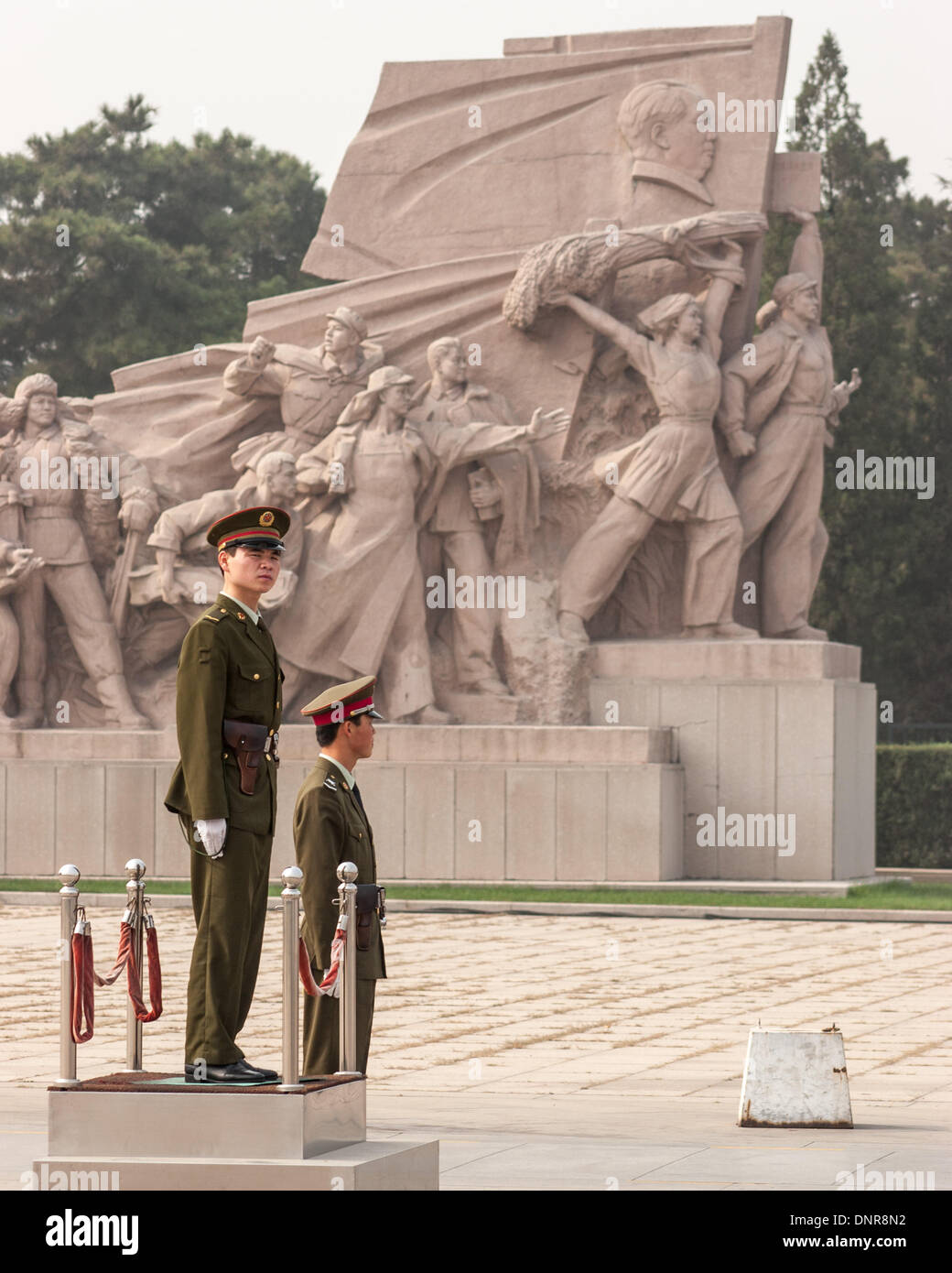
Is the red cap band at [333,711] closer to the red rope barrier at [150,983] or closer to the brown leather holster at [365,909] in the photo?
the brown leather holster at [365,909]

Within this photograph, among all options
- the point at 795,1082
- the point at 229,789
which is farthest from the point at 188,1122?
the point at 795,1082

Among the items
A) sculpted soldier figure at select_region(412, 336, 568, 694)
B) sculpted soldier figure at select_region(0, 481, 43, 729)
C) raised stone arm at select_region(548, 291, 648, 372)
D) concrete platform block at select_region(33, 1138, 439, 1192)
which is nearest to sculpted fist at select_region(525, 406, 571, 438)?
sculpted soldier figure at select_region(412, 336, 568, 694)

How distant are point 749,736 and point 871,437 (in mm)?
13141

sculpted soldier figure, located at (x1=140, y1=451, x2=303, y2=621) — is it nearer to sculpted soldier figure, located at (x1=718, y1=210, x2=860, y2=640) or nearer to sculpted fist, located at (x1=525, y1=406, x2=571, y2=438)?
sculpted fist, located at (x1=525, y1=406, x2=571, y2=438)

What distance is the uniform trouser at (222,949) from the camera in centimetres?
577

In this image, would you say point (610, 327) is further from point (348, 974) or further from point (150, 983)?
point (150, 983)

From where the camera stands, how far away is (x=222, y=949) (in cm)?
579

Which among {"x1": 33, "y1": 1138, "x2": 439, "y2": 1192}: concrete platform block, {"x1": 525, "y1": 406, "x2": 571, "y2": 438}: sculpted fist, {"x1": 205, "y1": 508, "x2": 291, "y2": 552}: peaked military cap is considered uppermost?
{"x1": 525, "y1": 406, "x2": 571, "y2": 438}: sculpted fist

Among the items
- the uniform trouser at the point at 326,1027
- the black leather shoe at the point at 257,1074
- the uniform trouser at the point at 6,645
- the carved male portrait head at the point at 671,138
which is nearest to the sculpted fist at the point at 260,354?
the uniform trouser at the point at 6,645

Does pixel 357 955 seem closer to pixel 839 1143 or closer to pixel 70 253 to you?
pixel 839 1143

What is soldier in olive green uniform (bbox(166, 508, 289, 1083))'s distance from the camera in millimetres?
5781

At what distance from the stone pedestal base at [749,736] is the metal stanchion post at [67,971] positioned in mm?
12698

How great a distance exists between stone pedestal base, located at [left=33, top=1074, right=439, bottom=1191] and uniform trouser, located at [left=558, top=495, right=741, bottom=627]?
12.9 meters

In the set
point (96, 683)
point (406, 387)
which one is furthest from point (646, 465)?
point (96, 683)
